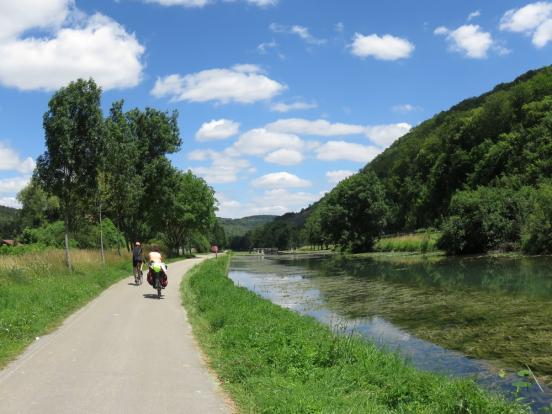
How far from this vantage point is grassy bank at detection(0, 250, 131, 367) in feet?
40.7

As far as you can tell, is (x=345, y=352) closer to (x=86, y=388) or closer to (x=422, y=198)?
(x=86, y=388)

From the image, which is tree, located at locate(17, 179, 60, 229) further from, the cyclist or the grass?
the cyclist

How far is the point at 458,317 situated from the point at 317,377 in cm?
1010

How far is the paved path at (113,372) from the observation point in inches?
283

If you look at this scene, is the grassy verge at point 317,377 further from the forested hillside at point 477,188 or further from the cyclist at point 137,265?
the forested hillside at point 477,188

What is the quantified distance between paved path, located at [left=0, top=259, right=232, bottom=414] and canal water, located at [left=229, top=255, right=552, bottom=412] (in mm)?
4367

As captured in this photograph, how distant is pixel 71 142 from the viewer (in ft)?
86.2

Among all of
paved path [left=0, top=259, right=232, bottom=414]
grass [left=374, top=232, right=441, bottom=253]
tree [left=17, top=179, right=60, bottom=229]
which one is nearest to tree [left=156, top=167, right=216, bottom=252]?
grass [left=374, top=232, right=441, bottom=253]

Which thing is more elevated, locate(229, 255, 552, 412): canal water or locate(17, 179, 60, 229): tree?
locate(17, 179, 60, 229): tree

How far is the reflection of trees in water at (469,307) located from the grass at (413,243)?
30.1m

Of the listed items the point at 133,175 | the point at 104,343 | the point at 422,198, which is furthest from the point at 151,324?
the point at 422,198

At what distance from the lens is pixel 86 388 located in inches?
313

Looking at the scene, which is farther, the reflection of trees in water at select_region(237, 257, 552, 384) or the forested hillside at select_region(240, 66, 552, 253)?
the forested hillside at select_region(240, 66, 552, 253)

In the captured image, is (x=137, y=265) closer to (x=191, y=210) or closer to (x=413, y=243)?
(x=191, y=210)
